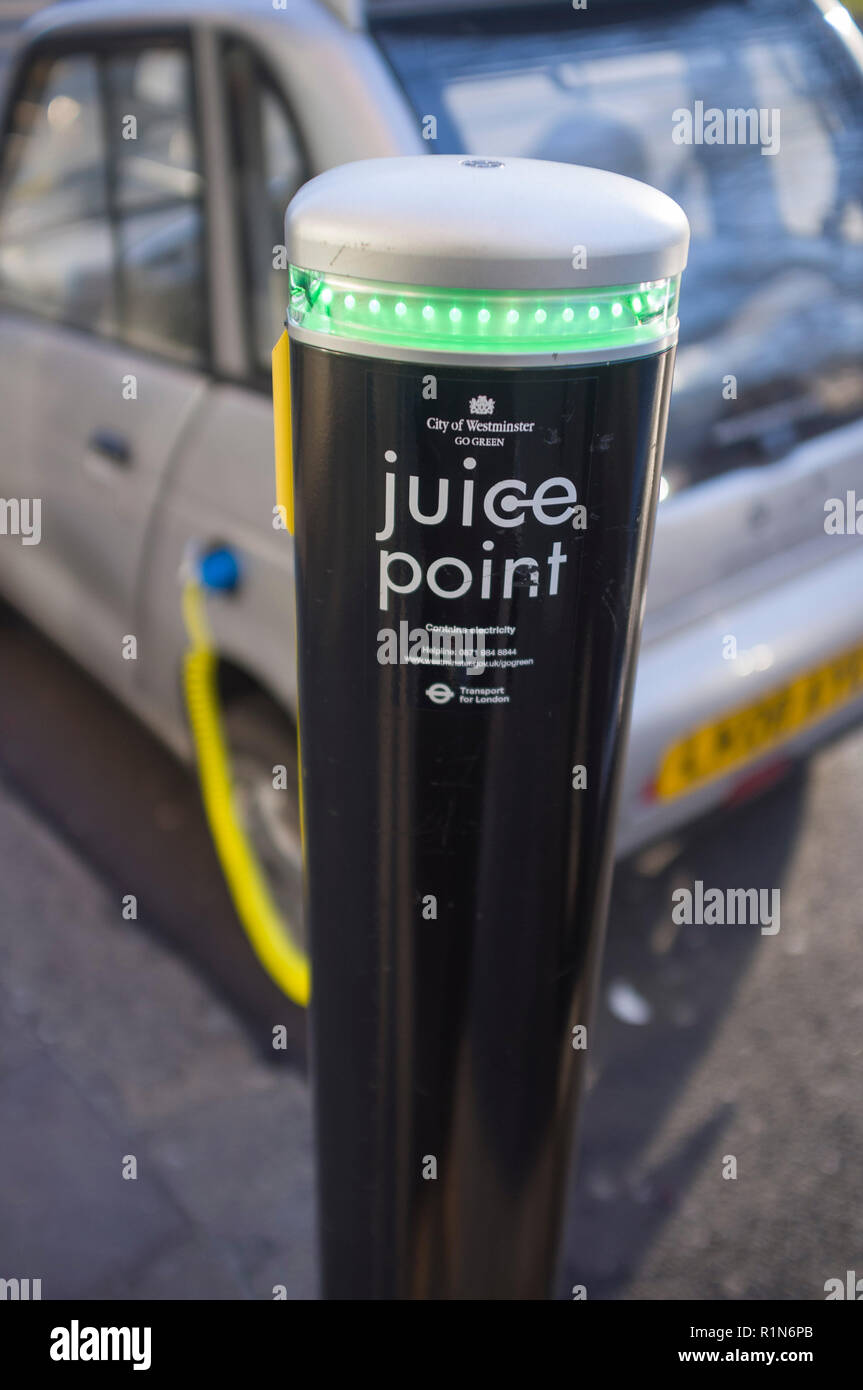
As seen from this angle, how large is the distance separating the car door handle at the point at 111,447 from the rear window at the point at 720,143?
108cm

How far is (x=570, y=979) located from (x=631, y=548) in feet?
1.79

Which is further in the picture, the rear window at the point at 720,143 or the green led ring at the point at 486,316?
the rear window at the point at 720,143

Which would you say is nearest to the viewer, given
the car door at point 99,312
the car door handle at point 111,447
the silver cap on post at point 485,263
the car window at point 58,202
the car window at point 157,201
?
the silver cap on post at point 485,263

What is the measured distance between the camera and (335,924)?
58.4 inches

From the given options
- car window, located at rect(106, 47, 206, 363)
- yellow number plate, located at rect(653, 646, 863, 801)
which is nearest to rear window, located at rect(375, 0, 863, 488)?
yellow number plate, located at rect(653, 646, 863, 801)

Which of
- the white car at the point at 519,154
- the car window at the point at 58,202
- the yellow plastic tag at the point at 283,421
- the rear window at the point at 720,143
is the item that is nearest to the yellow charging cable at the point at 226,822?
the white car at the point at 519,154

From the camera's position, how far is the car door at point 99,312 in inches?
106

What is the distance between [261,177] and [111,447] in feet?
2.53

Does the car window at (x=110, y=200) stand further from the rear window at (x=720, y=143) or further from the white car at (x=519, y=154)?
the rear window at (x=720, y=143)

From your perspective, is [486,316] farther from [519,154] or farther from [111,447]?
[111,447]

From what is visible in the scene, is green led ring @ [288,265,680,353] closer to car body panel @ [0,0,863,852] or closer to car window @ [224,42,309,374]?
car body panel @ [0,0,863,852]

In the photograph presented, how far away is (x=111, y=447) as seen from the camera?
2861 mm
